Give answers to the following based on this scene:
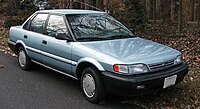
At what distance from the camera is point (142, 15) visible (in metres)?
10.9

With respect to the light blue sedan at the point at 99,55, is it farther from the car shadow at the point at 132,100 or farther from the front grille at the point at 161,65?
the car shadow at the point at 132,100

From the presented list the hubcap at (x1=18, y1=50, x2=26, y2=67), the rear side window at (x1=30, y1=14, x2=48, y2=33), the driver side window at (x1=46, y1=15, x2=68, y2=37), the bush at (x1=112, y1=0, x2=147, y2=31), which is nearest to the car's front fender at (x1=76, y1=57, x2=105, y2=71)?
the driver side window at (x1=46, y1=15, x2=68, y2=37)

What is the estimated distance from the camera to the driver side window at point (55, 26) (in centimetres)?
537

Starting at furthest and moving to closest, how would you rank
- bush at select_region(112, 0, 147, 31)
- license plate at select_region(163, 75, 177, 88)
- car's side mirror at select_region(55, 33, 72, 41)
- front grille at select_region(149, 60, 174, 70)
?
1. bush at select_region(112, 0, 147, 31)
2. car's side mirror at select_region(55, 33, 72, 41)
3. license plate at select_region(163, 75, 177, 88)
4. front grille at select_region(149, 60, 174, 70)

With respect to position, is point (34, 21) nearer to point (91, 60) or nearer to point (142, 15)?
point (91, 60)

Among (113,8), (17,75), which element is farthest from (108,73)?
(113,8)

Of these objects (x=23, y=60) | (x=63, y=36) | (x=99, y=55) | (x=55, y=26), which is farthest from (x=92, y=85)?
(x=23, y=60)

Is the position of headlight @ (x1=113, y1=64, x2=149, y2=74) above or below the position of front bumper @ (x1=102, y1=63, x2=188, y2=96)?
above

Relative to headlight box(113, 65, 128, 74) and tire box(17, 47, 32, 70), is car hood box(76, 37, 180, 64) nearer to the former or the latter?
headlight box(113, 65, 128, 74)

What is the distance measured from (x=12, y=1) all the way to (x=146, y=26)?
23.6ft

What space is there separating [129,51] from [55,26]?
1743mm

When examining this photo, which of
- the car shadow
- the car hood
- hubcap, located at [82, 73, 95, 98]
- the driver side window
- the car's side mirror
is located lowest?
the car shadow

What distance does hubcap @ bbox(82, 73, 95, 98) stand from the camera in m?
4.56

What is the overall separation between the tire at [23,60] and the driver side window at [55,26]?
1078 mm
